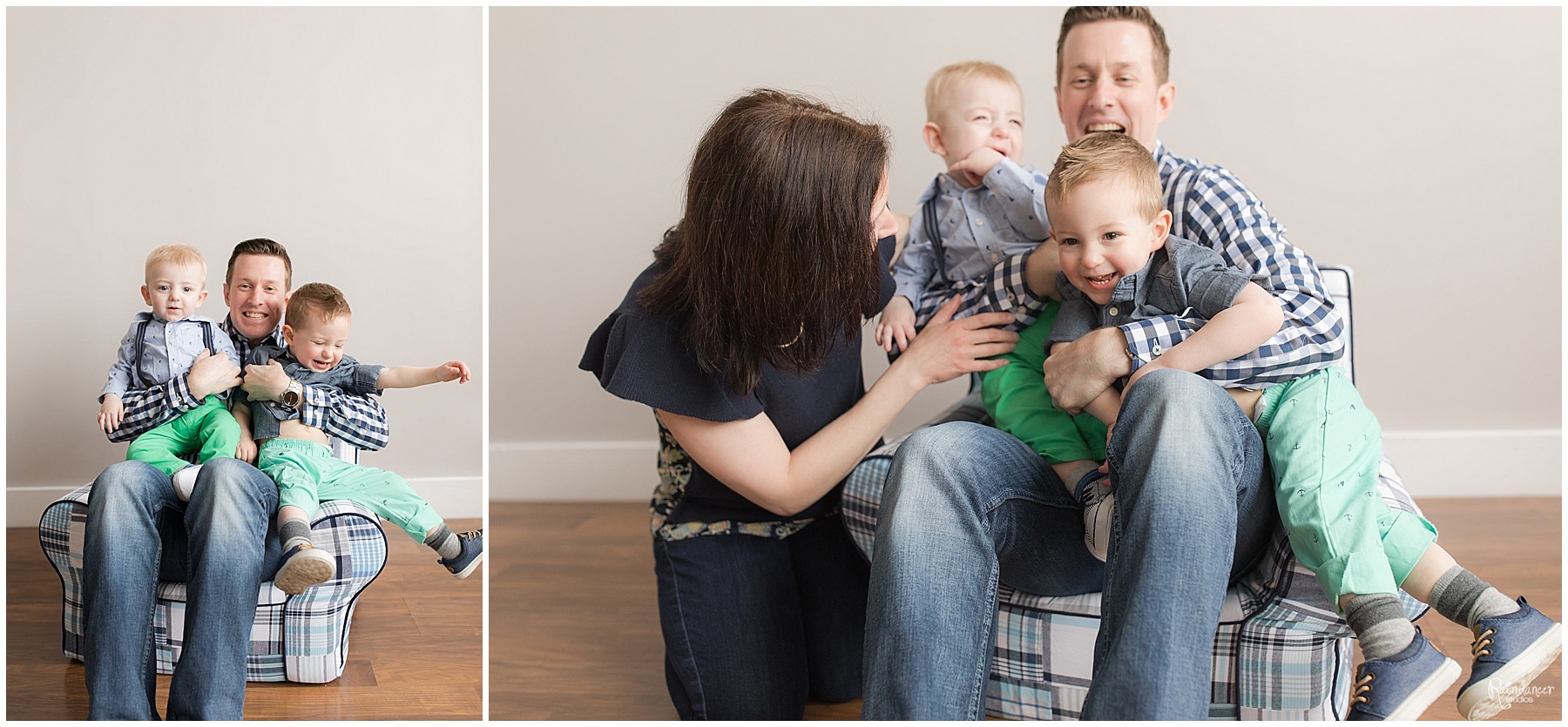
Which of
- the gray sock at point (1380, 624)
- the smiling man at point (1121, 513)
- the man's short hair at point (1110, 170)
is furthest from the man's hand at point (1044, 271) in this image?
the gray sock at point (1380, 624)

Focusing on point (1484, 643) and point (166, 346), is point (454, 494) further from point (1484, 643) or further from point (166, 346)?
point (1484, 643)

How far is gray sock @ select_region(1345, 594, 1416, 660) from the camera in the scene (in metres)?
1.21

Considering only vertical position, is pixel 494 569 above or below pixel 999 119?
below

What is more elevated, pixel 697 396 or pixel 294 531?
pixel 697 396

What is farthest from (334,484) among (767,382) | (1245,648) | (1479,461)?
(1479,461)

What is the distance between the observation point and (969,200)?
6.17 feet

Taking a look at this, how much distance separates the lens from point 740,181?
1410mm

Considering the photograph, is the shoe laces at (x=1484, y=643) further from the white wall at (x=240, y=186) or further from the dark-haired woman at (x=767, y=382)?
the white wall at (x=240, y=186)

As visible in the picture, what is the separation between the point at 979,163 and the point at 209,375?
123cm

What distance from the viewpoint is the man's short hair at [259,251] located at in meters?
1.43

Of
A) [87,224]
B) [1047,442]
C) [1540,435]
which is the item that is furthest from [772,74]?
[1540,435]

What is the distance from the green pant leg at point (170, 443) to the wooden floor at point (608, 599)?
0.67 m

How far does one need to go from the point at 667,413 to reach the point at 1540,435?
103 inches

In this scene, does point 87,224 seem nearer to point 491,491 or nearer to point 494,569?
point 494,569
